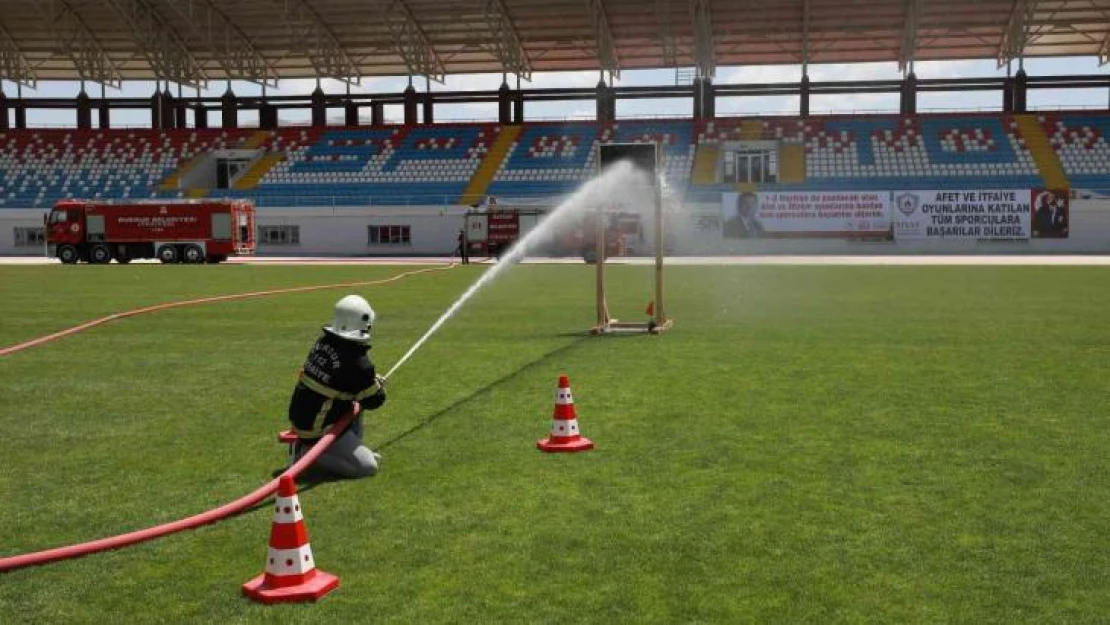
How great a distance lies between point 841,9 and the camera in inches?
2175

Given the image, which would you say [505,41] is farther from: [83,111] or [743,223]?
[83,111]

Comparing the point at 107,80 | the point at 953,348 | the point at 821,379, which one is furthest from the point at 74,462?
the point at 107,80

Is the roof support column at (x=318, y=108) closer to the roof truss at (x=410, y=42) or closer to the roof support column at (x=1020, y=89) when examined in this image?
the roof truss at (x=410, y=42)

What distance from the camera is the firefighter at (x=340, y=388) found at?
23.8 ft

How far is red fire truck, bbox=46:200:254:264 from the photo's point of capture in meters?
47.5

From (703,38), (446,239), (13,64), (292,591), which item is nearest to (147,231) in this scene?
(446,239)

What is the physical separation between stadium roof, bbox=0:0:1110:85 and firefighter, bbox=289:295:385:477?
50.5 m

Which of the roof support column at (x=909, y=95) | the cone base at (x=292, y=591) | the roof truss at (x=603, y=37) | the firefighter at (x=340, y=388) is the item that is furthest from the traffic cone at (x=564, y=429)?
the roof support column at (x=909, y=95)

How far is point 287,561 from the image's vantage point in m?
5.13

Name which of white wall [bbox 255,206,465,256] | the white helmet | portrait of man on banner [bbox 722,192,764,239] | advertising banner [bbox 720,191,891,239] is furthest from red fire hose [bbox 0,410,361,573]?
white wall [bbox 255,206,465,256]

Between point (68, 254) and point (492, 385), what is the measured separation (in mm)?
42772

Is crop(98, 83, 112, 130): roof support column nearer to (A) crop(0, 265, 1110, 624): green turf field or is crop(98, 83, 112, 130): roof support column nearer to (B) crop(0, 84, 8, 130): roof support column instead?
(B) crop(0, 84, 8, 130): roof support column

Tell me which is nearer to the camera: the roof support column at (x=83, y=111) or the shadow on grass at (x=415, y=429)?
the shadow on grass at (x=415, y=429)

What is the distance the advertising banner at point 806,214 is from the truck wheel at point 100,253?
101 feet
